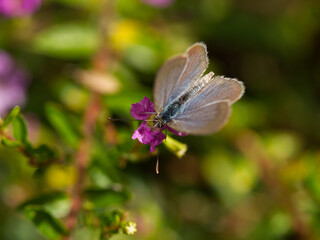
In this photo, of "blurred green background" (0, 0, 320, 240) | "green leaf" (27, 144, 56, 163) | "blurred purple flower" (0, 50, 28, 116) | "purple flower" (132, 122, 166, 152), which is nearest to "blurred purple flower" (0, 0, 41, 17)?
"blurred green background" (0, 0, 320, 240)

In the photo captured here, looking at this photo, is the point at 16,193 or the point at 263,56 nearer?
the point at 16,193

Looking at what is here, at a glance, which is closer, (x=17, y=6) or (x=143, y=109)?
(x=143, y=109)

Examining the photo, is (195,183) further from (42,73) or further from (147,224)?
(42,73)

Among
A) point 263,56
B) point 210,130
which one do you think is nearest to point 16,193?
point 210,130

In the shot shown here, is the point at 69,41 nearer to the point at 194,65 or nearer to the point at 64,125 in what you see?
the point at 64,125

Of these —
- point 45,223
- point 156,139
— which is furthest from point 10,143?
point 156,139

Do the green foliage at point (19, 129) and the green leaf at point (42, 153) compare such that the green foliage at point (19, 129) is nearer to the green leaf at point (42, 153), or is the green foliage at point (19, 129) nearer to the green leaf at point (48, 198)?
the green leaf at point (42, 153)
